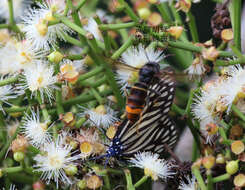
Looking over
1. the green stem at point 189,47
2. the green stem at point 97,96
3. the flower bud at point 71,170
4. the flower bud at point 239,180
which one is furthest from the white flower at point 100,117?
the flower bud at point 239,180

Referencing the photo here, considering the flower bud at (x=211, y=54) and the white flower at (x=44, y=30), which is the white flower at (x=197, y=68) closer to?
the flower bud at (x=211, y=54)

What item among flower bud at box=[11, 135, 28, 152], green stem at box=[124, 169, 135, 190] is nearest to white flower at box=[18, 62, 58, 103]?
flower bud at box=[11, 135, 28, 152]

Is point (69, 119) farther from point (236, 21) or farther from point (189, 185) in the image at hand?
point (236, 21)

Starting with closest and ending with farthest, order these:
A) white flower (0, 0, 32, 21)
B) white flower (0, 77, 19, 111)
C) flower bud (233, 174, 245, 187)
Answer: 1. flower bud (233, 174, 245, 187)
2. white flower (0, 77, 19, 111)
3. white flower (0, 0, 32, 21)

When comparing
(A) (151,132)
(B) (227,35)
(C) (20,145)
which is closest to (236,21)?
(B) (227,35)

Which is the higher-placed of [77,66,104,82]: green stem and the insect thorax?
[77,66,104,82]: green stem

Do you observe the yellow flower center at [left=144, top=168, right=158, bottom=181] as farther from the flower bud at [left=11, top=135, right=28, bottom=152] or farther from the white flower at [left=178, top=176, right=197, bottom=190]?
the flower bud at [left=11, top=135, right=28, bottom=152]
